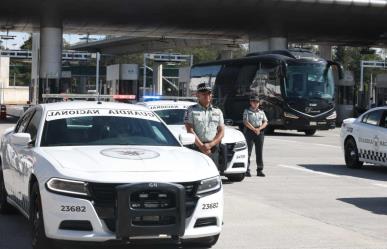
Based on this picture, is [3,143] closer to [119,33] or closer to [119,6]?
[119,6]

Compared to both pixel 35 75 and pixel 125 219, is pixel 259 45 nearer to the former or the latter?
pixel 35 75

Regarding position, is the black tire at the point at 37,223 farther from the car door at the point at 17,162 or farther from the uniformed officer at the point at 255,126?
the uniformed officer at the point at 255,126

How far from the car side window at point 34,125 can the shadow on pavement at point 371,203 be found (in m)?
5.06

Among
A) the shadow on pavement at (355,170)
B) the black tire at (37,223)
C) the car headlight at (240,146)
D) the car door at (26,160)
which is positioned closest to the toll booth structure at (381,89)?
the shadow on pavement at (355,170)

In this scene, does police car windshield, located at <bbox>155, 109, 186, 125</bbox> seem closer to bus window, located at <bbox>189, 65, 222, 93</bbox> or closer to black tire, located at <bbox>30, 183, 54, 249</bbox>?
black tire, located at <bbox>30, 183, 54, 249</bbox>

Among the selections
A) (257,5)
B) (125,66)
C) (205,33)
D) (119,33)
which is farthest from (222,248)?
(119,33)

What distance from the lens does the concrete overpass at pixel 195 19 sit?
3916cm

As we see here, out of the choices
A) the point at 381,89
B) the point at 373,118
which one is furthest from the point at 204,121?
the point at 381,89

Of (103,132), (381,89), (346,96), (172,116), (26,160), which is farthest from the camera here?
(381,89)

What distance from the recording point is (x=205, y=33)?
5228 centimetres

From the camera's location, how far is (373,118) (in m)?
16.0

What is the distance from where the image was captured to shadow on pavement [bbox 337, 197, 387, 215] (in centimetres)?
1038

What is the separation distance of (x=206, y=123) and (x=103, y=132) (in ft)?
7.66

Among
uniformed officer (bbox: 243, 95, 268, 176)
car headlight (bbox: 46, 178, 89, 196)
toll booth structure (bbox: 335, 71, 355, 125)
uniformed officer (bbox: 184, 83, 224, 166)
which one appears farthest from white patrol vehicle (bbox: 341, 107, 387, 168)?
toll booth structure (bbox: 335, 71, 355, 125)
